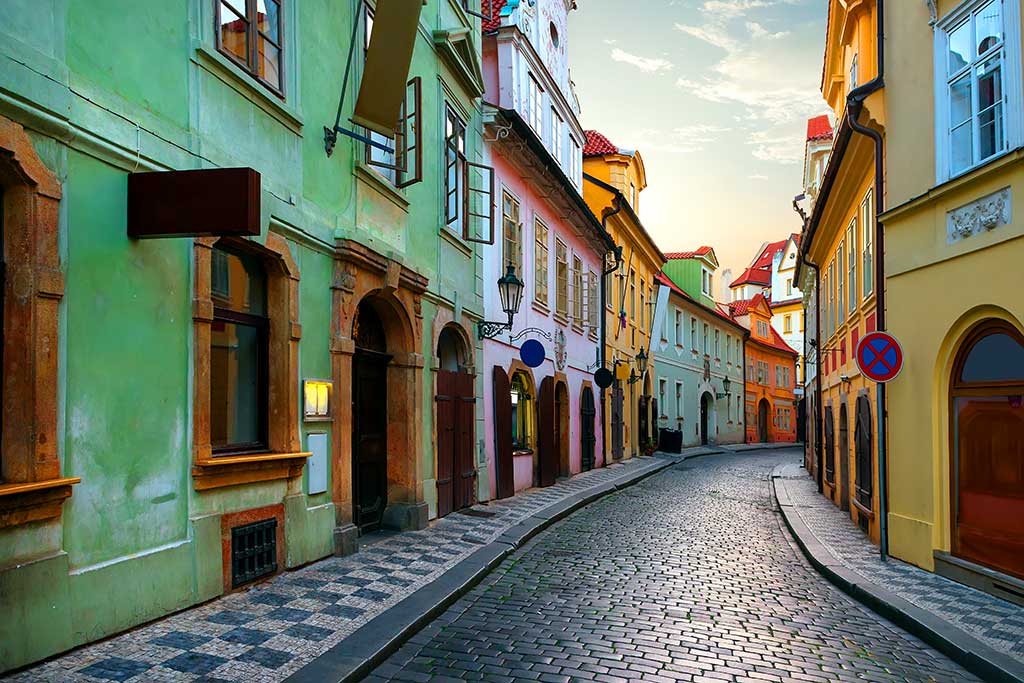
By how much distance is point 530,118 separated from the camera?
58.6ft

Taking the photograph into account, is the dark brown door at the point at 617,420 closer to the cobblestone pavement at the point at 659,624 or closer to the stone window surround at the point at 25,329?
the cobblestone pavement at the point at 659,624

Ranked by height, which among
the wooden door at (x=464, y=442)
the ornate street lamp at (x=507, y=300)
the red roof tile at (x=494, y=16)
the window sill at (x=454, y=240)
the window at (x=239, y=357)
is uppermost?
the red roof tile at (x=494, y=16)

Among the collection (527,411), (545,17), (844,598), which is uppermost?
(545,17)

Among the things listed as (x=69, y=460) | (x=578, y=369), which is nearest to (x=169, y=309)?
(x=69, y=460)

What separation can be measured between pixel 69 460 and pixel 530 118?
14.1m

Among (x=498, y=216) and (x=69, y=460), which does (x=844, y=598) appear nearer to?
(x=69, y=460)

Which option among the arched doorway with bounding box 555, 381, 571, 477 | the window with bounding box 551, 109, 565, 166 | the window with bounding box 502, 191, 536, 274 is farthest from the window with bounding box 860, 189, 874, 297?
the arched doorway with bounding box 555, 381, 571, 477

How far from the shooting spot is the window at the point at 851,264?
44.4 ft

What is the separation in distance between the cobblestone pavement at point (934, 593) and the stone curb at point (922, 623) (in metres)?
0.11

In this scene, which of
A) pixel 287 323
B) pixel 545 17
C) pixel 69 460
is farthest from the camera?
pixel 545 17

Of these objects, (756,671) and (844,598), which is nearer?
(756,671)

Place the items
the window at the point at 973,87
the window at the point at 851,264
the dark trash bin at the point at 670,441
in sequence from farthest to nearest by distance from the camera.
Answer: the dark trash bin at the point at 670,441, the window at the point at 851,264, the window at the point at 973,87

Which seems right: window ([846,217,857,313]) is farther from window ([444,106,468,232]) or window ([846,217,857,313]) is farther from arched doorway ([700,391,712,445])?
arched doorway ([700,391,712,445])

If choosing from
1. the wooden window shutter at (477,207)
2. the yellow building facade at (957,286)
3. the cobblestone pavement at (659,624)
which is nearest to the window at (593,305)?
the wooden window shutter at (477,207)
